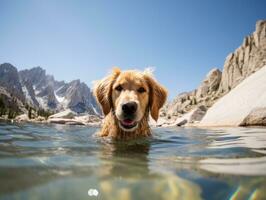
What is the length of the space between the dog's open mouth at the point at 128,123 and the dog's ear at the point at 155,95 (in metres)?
1.29

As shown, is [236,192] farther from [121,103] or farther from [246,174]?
[121,103]

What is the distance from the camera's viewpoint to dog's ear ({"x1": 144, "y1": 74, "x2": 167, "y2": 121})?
24.5 feet

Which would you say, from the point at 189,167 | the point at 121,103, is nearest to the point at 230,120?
the point at 121,103

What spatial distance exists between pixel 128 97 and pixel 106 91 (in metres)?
1.43

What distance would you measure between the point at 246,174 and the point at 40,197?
6.07 feet

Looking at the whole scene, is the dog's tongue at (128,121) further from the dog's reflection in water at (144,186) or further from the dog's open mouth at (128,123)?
the dog's reflection in water at (144,186)

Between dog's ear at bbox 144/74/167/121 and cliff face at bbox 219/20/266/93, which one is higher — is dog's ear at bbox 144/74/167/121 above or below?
below

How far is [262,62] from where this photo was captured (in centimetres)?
8381

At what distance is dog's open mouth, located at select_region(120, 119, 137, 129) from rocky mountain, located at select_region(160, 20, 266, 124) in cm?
7660

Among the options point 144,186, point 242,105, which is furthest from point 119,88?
point 242,105

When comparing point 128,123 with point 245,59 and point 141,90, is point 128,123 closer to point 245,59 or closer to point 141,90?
point 141,90

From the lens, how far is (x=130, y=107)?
227 inches

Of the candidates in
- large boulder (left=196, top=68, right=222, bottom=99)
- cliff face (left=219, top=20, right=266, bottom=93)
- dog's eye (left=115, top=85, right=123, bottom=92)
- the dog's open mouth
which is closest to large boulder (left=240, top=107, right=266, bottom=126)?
dog's eye (left=115, top=85, right=123, bottom=92)

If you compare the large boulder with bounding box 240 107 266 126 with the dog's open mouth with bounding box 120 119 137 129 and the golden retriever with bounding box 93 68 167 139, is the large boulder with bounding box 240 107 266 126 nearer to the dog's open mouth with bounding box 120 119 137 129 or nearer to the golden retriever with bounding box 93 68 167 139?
the golden retriever with bounding box 93 68 167 139
